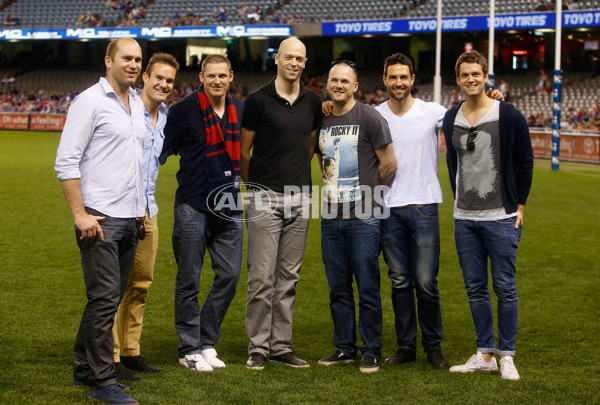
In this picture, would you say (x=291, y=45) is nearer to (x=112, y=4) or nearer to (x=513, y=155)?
(x=513, y=155)

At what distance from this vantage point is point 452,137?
5.45 metres

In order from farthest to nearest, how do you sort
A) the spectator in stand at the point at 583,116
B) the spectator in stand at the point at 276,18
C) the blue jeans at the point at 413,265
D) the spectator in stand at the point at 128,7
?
the spectator in stand at the point at 128,7 → the spectator in stand at the point at 276,18 → the spectator in stand at the point at 583,116 → the blue jeans at the point at 413,265

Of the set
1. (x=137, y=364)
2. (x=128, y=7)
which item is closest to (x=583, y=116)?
(x=137, y=364)

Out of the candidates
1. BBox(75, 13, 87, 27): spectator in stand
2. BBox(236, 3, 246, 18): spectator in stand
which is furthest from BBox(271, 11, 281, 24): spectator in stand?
BBox(75, 13, 87, 27): spectator in stand

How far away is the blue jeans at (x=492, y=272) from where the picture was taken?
5.32 metres

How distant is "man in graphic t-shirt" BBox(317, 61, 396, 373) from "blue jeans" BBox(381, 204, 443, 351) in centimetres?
15

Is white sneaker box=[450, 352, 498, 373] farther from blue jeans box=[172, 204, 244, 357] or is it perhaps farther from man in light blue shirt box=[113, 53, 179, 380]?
man in light blue shirt box=[113, 53, 179, 380]

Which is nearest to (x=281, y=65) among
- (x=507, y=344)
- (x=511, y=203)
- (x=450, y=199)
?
(x=511, y=203)

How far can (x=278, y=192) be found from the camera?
551cm

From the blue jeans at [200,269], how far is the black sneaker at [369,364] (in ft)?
3.44

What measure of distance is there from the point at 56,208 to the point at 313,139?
9.33 metres

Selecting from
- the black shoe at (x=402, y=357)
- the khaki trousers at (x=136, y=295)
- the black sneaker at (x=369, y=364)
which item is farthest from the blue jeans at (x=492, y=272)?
the khaki trousers at (x=136, y=295)

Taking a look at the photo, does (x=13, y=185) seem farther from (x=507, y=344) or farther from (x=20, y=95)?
(x=20, y=95)

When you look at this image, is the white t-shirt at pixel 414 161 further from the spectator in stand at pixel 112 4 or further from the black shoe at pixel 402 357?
the spectator in stand at pixel 112 4
